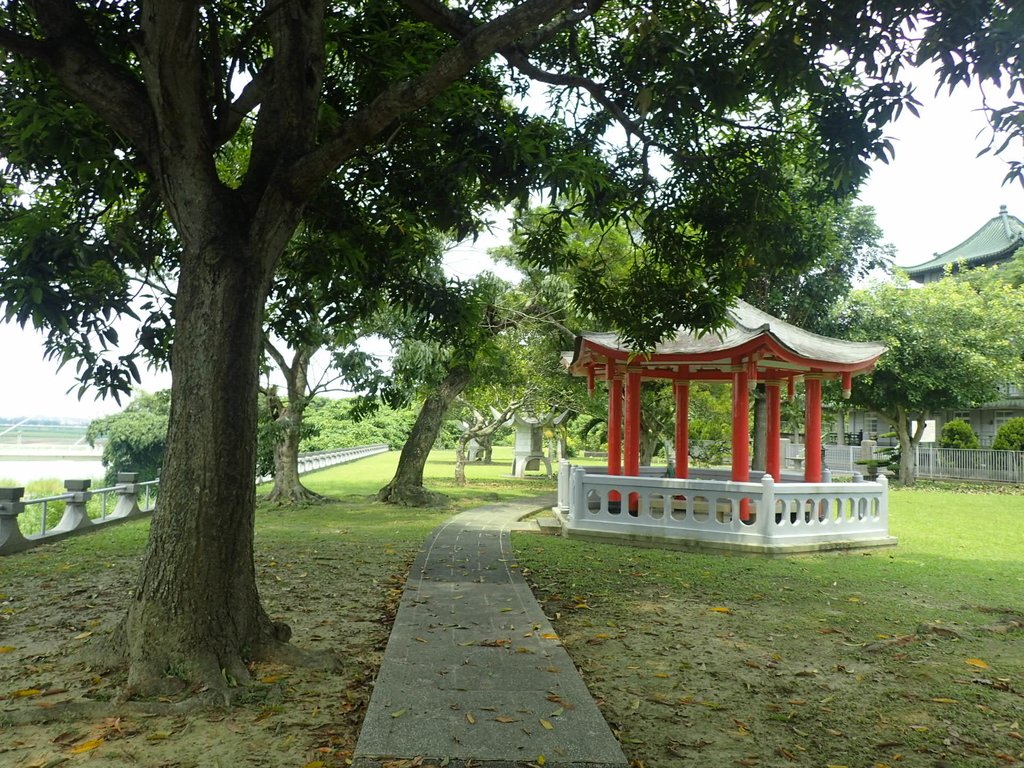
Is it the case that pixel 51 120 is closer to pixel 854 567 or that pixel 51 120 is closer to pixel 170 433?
pixel 170 433

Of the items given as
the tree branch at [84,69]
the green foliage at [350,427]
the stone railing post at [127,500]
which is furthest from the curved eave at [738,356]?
the green foliage at [350,427]

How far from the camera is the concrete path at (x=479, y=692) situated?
12.0ft

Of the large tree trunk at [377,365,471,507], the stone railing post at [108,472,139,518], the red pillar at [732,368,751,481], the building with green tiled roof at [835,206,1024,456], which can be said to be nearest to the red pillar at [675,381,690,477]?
the red pillar at [732,368,751,481]

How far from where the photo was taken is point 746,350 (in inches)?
452

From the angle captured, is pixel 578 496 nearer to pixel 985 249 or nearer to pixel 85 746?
pixel 85 746

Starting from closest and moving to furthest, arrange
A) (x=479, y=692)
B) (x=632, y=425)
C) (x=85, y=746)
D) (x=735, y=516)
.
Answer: (x=85, y=746), (x=479, y=692), (x=735, y=516), (x=632, y=425)

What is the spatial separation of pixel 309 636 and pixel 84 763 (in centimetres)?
241

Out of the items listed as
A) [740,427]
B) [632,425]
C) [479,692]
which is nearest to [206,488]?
[479,692]

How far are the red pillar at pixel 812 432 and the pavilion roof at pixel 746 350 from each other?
0.72 m

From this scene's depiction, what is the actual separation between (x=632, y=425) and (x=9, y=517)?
9.68m

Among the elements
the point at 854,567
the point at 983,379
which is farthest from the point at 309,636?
the point at 983,379

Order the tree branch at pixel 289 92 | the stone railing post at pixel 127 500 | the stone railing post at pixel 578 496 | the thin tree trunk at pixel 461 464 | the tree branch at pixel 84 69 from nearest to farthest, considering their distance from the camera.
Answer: the tree branch at pixel 84 69
the tree branch at pixel 289 92
the stone railing post at pixel 578 496
the stone railing post at pixel 127 500
the thin tree trunk at pixel 461 464

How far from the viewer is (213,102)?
6438 millimetres

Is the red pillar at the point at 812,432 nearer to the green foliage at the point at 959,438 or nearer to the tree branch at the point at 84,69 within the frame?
the tree branch at the point at 84,69
